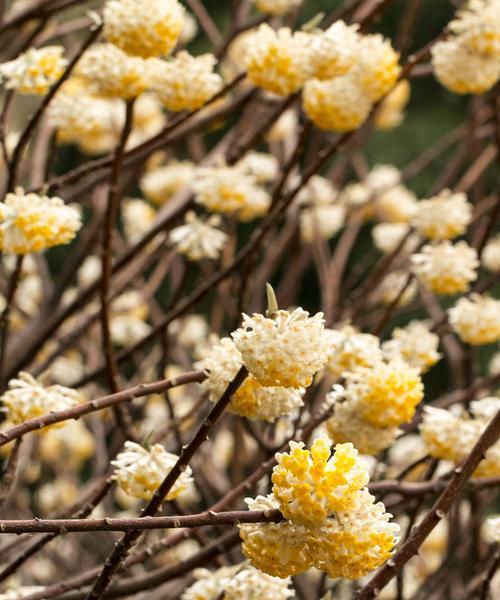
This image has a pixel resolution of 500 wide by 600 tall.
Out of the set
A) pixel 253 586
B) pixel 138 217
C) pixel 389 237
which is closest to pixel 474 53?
pixel 253 586

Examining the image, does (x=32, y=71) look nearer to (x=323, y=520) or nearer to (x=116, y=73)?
(x=116, y=73)

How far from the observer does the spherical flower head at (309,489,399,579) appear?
0.66 meters

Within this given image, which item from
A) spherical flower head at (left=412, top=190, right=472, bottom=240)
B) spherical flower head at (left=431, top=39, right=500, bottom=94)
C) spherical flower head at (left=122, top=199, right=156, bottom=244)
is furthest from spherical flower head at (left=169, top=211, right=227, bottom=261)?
spherical flower head at (left=122, top=199, right=156, bottom=244)

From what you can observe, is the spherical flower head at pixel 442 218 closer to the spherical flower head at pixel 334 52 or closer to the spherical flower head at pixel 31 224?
the spherical flower head at pixel 334 52

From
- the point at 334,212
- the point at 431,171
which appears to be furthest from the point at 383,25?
the point at 334,212

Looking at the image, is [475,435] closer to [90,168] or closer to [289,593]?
[289,593]

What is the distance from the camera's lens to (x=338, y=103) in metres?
1.23

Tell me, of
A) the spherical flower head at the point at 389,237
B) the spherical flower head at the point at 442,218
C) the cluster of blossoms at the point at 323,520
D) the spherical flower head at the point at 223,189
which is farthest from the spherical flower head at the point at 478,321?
the spherical flower head at the point at 389,237

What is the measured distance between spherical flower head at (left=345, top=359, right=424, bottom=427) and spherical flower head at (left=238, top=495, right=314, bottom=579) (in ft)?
1.01

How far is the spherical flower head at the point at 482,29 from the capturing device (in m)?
1.26

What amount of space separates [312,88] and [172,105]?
174mm

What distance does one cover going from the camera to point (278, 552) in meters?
0.67

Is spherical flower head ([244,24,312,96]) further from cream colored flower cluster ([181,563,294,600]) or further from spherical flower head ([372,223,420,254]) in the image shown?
spherical flower head ([372,223,420,254])

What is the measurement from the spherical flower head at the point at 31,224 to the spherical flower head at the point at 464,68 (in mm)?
537
